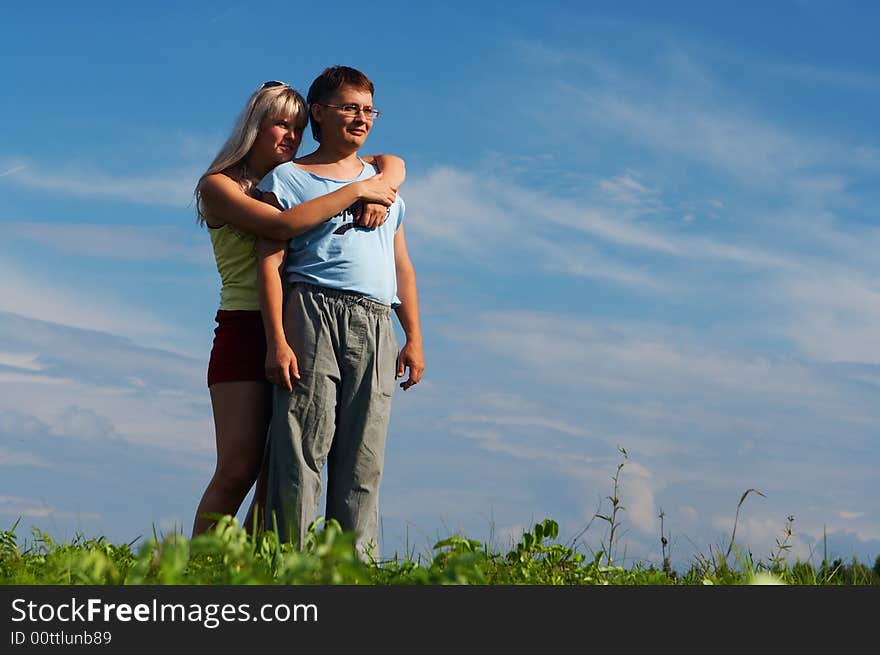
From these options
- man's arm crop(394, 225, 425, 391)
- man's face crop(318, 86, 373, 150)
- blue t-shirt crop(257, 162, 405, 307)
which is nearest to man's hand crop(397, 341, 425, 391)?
man's arm crop(394, 225, 425, 391)

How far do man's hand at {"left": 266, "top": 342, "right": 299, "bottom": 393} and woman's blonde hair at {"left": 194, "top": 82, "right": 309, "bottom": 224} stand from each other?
1000 millimetres

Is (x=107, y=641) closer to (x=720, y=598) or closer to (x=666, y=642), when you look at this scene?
(x=666, y=642)

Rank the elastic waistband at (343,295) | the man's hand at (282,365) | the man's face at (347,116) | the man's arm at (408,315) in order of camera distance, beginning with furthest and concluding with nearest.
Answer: the man's arm at (408,315)
the man's face at (347,116)
the elastic waistband at (343,295)
the man's hand at (282,365)

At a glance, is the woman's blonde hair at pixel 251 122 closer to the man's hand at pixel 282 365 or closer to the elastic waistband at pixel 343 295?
the elastic waistband at pixel 343 295

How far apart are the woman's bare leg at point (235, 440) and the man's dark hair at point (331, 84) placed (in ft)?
5.02

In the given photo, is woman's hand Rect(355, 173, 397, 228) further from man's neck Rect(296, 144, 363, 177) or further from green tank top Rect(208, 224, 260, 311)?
green tank top Rect(208, 224, 260, 311)

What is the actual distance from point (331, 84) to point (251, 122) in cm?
51

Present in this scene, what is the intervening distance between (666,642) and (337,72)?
3.95m

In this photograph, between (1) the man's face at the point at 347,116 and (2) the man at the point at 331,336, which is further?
(1) the man's face at the point at 347,116

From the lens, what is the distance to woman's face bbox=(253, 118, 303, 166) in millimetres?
5672

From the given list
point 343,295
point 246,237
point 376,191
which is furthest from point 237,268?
point 376,191

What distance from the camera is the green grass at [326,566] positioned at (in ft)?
9.02

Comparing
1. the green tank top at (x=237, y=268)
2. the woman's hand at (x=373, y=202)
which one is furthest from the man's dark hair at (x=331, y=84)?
the green tank top at (x=237, y=268)

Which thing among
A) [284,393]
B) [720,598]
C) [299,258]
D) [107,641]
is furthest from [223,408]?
[720,598]
